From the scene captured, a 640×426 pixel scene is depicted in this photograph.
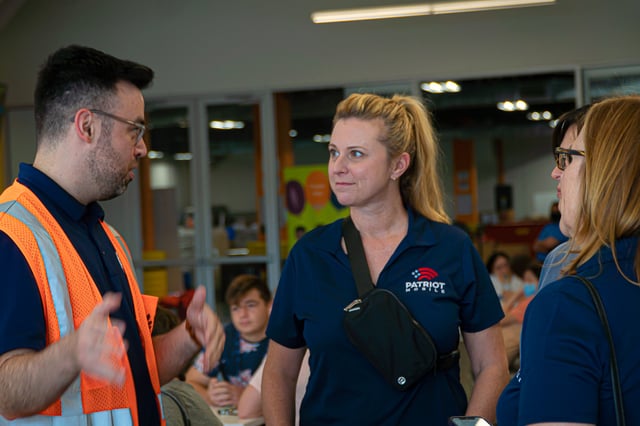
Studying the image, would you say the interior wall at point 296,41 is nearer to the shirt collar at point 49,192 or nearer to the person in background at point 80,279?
the person in background at point 80,279

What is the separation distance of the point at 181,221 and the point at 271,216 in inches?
43.7

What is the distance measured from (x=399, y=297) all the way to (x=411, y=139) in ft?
1.86

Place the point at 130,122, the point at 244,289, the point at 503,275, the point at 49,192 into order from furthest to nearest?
the point at 503,275, the point at 244,289, the point at 130,122, the point at 49,192

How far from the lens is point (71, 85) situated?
2.08 metres

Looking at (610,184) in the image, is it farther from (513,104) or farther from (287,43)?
(513,104)

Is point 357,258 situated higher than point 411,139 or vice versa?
point 411,139

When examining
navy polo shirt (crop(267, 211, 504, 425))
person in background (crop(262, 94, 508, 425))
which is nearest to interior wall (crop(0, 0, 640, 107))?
person in background (crop(262, 94, 508, 425))

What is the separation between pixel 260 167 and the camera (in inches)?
341

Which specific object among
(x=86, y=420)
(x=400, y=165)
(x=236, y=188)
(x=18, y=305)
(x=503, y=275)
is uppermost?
(x=236, y=188)

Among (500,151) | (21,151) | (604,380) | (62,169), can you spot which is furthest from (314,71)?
(500,151)

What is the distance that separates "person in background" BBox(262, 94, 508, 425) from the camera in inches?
92.9

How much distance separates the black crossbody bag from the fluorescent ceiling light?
555 centimetres

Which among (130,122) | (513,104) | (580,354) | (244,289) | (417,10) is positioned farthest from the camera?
(513,104)

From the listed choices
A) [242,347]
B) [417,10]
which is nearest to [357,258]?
[242,347]
